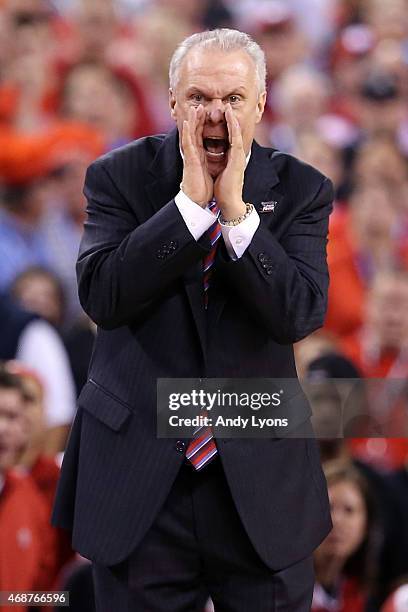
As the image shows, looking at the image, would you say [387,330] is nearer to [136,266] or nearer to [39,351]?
[39,351]

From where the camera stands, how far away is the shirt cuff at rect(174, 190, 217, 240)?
5.53 ft

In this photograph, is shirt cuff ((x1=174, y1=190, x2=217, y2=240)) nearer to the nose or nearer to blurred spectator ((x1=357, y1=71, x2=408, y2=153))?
the nose

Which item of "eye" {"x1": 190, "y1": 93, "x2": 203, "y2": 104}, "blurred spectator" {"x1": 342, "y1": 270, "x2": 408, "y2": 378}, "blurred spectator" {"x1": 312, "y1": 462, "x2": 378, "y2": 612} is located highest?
"eye" {"x1": 190, "y1": 93, "x2": 203, "y2": 104}

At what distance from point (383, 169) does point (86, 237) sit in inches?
137

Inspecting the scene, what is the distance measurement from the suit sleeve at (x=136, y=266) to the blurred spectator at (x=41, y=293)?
2479mm

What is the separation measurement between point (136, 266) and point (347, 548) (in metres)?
1.88

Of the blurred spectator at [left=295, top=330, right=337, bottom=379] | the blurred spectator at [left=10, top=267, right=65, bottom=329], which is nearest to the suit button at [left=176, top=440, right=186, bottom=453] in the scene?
the blurred spectator at [left=295, top=330, right=337, bottom=379]

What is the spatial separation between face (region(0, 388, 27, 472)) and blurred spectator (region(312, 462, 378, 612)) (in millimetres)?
849

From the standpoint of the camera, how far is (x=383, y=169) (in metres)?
5.09

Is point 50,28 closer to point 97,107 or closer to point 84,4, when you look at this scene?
point 84,4

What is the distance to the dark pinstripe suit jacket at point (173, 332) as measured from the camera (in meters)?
1.69

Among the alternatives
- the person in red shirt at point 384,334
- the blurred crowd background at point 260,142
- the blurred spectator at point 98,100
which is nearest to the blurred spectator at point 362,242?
the blurred crowd background at point 260,142

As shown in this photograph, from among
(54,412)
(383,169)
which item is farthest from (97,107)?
(54,412)

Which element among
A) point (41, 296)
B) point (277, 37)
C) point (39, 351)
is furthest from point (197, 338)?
point (277, 37)
